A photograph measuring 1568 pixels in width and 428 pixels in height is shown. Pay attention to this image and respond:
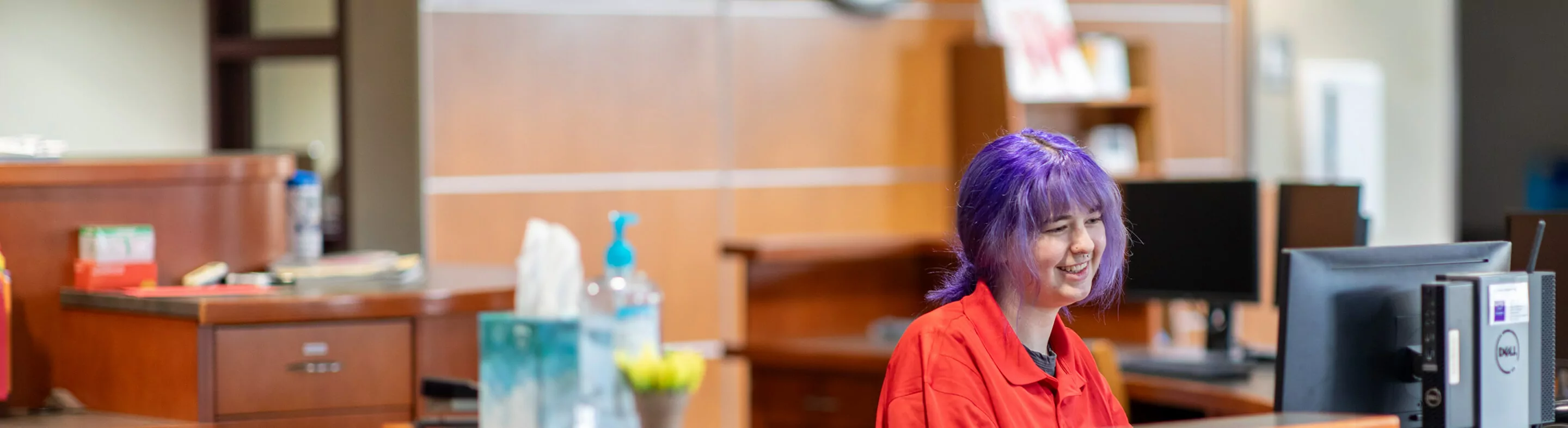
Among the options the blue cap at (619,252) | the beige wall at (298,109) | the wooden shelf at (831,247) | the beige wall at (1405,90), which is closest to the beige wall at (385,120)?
the wooden shelf at (831,247)

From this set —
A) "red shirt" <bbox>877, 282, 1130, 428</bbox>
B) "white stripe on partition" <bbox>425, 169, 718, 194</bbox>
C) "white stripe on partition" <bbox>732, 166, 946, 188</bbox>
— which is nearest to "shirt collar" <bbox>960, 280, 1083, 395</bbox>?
"red shirt" <bbox>877, 282, 1130, 428</bbox>

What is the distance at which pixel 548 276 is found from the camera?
2023 millimetres

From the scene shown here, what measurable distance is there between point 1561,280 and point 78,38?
18.1ft

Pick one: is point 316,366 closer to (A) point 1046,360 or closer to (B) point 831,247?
(A) point 1046,360

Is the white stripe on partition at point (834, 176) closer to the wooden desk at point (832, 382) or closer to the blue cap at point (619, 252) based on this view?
the wooden desk at point (832, 382)

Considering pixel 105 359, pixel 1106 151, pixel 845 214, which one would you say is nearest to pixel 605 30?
pixel 845 214

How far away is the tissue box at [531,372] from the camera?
6.54ft

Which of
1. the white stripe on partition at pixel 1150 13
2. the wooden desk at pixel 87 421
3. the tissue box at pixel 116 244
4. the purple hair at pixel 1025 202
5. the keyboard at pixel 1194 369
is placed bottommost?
the keyboard at pixel 1194 369

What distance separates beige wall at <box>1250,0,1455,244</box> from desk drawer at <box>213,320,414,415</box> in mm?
4042

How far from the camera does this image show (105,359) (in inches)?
111

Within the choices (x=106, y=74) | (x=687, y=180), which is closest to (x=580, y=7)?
(x=687, y=180)

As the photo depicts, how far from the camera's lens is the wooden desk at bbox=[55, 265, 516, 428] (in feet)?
8.83

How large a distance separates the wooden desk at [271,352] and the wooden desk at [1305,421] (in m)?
1.39

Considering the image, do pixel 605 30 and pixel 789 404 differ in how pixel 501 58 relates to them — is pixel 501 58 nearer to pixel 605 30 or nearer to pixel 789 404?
pixel 605 30
